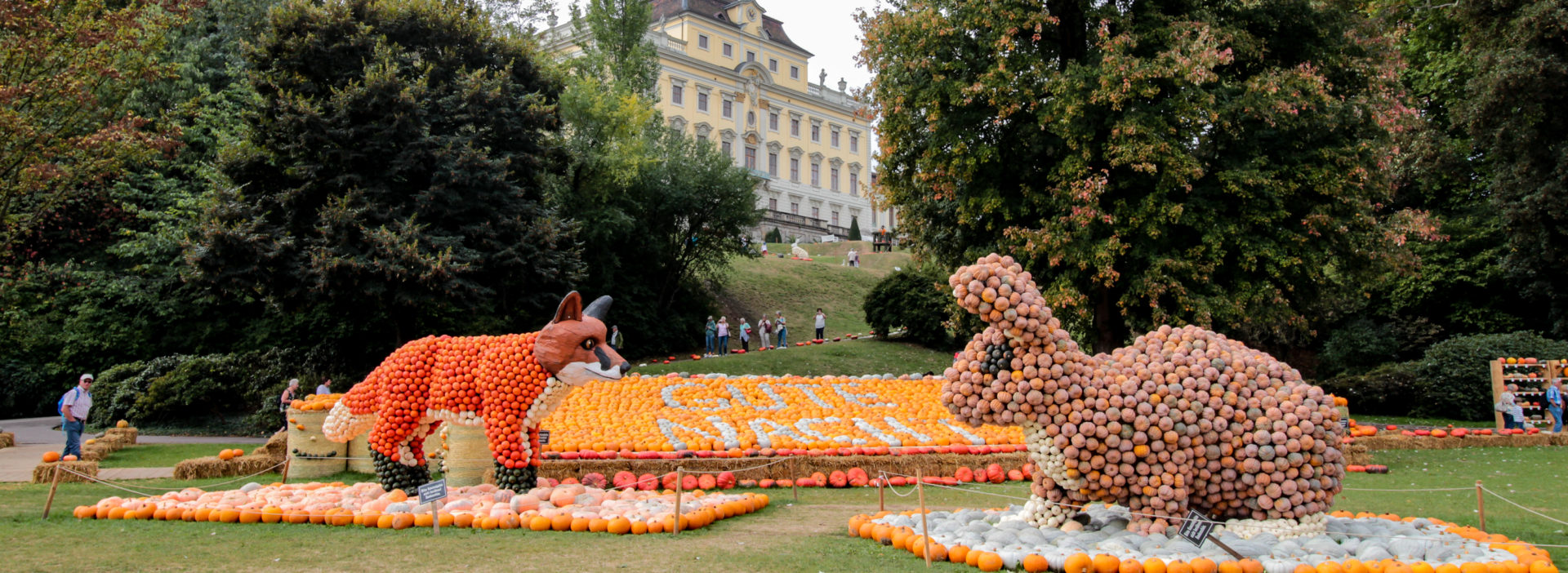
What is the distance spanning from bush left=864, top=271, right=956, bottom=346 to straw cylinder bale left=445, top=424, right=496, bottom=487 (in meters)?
19.4

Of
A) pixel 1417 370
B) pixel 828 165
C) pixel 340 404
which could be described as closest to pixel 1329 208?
pixel 1417 370

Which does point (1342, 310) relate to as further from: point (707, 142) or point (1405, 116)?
point (707, 142)

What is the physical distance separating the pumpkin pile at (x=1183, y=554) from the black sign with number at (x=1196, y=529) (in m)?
0.13

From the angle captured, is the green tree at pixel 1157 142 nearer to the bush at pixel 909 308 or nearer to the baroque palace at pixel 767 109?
the bush at pixel 909 308

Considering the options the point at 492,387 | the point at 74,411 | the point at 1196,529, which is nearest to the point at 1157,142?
the point at 1196,529

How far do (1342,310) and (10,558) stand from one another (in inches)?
1179

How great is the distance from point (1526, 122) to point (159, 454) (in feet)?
101

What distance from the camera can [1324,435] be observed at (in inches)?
313

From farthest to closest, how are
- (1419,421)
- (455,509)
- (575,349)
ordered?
(1419,421) < (575,349) < (455,509)

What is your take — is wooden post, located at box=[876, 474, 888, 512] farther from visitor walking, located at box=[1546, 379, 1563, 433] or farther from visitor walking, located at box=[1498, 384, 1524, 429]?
visitor walking, located at box=[1546, 379, 1563, 433]

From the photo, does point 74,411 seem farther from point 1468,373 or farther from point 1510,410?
point 1468,373

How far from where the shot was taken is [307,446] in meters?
13.2

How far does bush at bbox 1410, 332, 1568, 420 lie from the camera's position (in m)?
22.4

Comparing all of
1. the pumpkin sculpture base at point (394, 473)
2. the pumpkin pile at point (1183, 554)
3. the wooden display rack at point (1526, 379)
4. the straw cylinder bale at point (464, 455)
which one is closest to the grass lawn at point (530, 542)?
the pumpkin pile at point (1183, 554)
